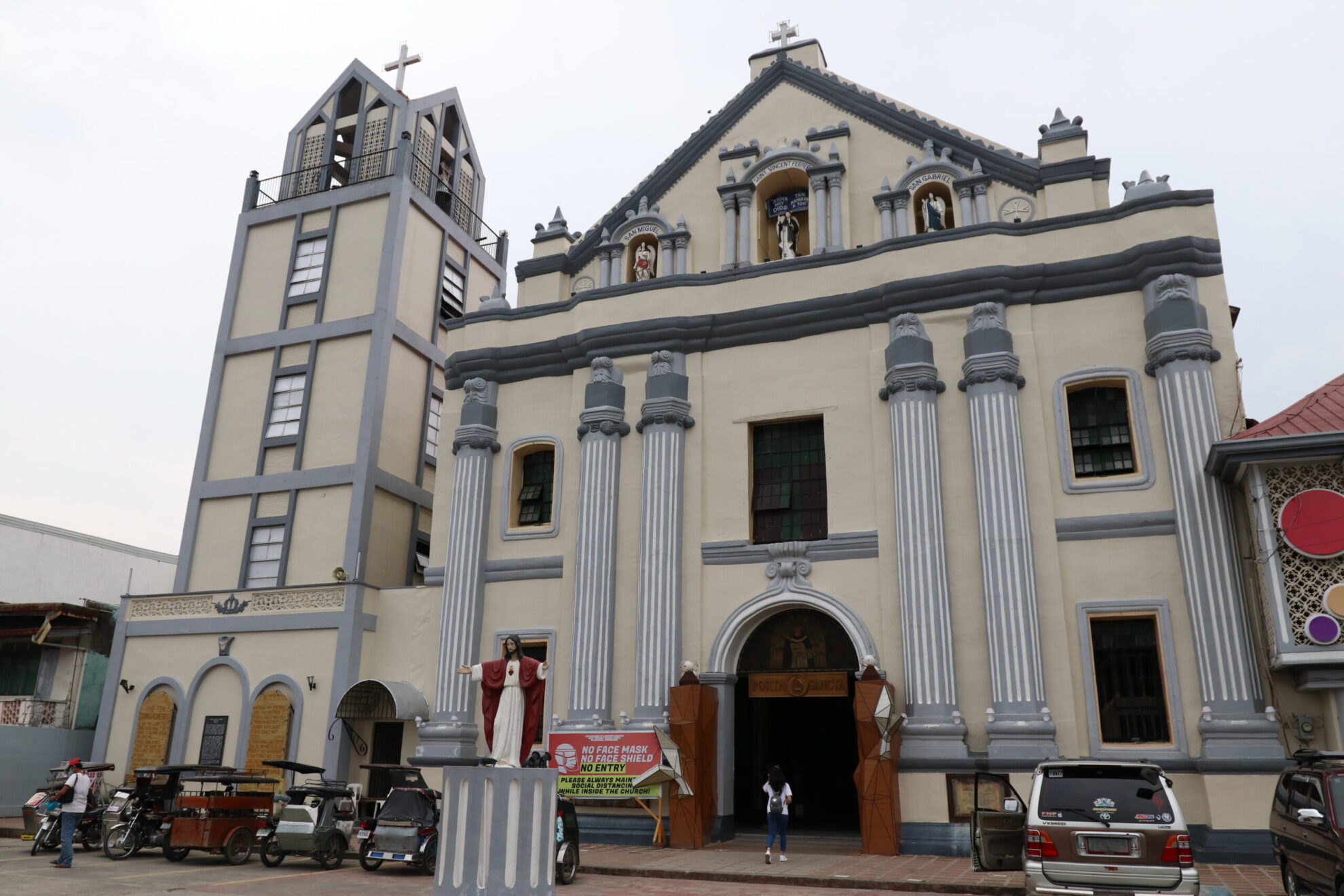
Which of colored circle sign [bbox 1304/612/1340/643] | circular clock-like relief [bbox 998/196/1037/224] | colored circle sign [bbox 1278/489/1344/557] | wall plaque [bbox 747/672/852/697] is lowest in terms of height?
wall plaque [bbox 747/672/852/697]

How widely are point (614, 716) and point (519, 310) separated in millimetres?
9598

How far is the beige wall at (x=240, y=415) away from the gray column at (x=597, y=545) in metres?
10.2

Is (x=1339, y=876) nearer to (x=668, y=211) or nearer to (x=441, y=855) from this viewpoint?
(x=441, y=855)

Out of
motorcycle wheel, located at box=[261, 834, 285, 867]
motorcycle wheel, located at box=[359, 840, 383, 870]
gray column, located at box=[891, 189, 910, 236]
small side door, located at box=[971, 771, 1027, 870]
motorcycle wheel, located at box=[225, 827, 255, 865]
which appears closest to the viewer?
small side door, located at box=[971, 771, 1027, 870]

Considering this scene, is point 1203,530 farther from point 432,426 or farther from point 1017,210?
point 432,426

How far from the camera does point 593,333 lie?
21.8 m

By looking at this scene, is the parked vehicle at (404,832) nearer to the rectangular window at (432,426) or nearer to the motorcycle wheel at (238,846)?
the motorcycle wheel at (238,846)

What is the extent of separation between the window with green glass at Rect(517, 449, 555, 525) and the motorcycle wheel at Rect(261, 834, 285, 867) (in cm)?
799

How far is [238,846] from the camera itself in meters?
16.9

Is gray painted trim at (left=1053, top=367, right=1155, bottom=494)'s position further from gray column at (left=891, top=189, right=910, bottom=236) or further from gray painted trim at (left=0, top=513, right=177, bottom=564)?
gray painted trim at (left=0, top=513, right=177, bottom=564)

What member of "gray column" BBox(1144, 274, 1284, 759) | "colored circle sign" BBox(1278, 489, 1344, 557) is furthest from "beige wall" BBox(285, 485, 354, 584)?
"colored circle sign" BBox(1278, 489, 1344, 557)

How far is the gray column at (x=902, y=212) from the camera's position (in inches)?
816

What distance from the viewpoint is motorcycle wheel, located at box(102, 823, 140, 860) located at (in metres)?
17.1

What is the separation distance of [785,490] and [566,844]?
8.37m
